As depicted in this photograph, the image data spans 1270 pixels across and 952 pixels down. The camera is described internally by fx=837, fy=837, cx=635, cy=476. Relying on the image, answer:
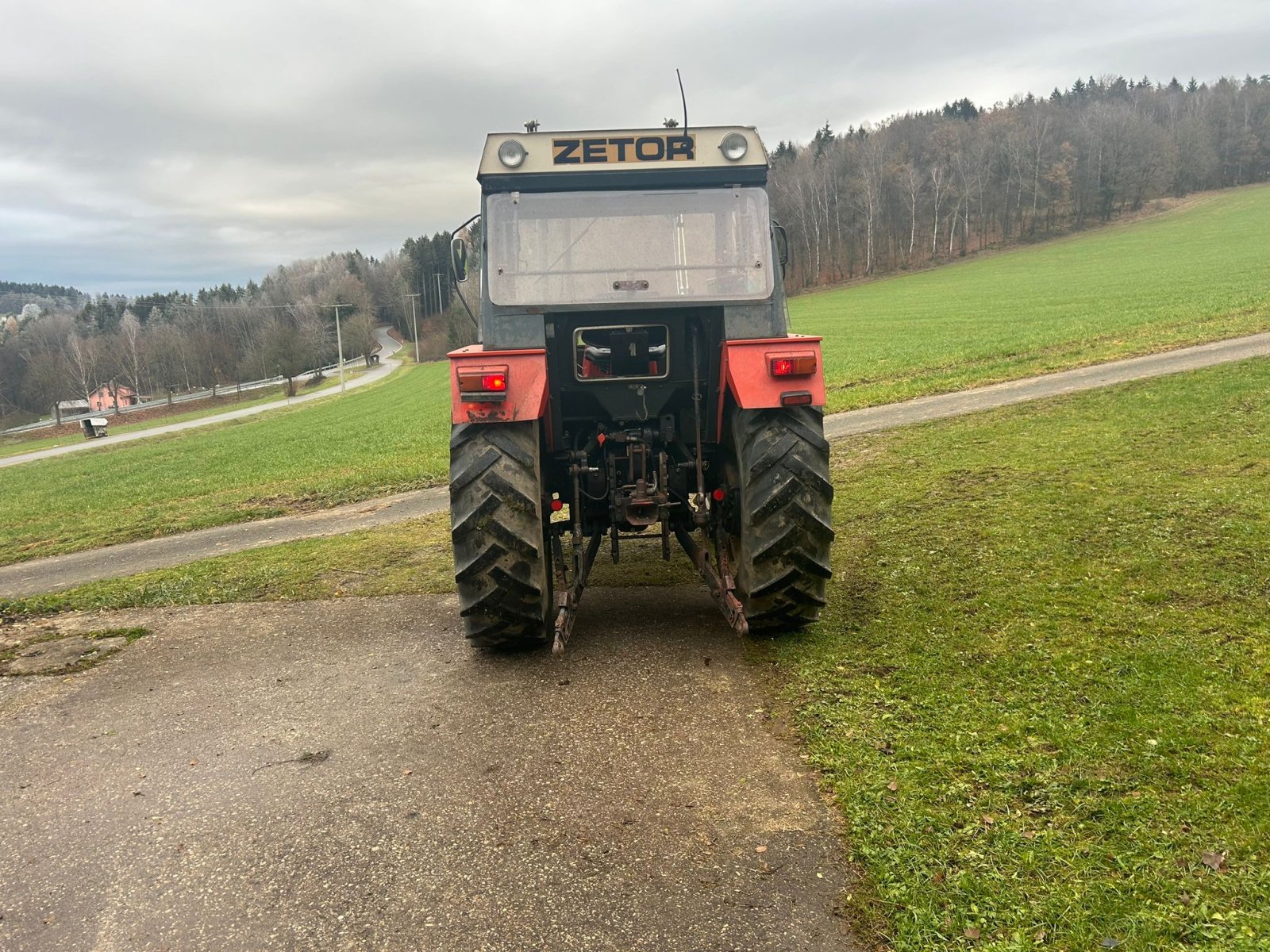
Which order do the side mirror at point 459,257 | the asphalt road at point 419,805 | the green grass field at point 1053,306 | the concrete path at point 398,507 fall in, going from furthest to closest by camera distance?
the green grass field at point 1053,306 < the concrete path at point 398,507 < the side mirror at point 459,257 < the asphalt road at point 419,805

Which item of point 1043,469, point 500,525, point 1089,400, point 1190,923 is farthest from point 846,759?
point 1089,400

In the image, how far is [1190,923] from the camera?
8.59 feet

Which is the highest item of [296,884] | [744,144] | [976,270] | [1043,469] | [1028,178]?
[1028,178]

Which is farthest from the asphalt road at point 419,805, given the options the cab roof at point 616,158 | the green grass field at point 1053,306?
the green grass field at point 1053,306

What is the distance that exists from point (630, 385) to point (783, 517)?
5.11 ft

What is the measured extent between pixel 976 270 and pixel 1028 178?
2065 cm

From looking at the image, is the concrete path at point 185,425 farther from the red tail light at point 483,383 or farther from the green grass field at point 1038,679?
the red tail light at point 483,383

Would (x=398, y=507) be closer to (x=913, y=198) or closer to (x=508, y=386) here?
(x=508, y=386)

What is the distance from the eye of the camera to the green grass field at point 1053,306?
65.1 feet

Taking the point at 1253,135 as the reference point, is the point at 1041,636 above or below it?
below

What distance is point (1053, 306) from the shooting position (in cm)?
3334

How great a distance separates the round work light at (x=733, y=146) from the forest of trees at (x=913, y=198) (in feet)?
177

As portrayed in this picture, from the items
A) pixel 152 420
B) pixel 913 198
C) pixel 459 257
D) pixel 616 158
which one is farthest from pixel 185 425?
pixel 913 198

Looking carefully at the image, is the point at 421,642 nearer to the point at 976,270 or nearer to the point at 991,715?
the point at 991,715
